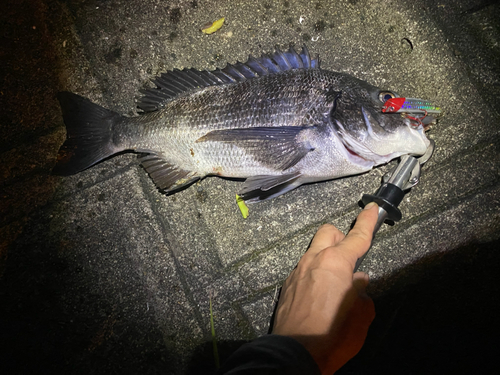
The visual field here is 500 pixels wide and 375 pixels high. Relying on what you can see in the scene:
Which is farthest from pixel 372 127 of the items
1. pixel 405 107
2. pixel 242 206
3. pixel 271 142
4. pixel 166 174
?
pixel 166 174

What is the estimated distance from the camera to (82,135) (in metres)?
2.84

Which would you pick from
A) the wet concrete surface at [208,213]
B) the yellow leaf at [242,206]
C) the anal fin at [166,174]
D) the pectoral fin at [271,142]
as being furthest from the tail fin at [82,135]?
the yellow leaf at [242,206]

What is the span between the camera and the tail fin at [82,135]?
111 inches

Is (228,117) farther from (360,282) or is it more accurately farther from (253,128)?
(360,282)

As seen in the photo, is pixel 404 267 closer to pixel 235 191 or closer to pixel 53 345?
pixel 235 191

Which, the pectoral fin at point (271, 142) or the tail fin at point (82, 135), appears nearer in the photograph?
the pectoral fin at point (271, 142)

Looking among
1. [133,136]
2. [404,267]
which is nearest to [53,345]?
[133,136]

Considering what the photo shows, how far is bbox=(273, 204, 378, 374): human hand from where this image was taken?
2.13 metres

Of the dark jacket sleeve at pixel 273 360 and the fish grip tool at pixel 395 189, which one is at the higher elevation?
the fish grip tool at pixel 395 189

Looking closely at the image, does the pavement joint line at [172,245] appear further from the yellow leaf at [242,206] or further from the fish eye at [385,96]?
the fish eye at [385,96]

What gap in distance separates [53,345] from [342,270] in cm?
265

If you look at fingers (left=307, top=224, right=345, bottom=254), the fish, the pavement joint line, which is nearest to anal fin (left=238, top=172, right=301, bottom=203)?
the fish

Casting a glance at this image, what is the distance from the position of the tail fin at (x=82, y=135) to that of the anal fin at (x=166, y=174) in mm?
360

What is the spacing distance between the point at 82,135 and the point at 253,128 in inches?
64.9
